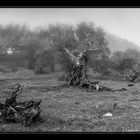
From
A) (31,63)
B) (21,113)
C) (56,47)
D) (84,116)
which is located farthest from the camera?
(31,63)

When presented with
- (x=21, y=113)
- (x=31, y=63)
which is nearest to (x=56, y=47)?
(x=31, y=63)

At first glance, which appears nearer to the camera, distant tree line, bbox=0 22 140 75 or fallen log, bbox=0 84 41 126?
fallen log, bbox=0 84 41 126

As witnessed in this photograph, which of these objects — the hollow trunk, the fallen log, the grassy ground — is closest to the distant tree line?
the hollow trunk

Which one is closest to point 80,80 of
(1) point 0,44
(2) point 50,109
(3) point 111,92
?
(3) point 111,92

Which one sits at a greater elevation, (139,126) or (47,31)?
(47,31)

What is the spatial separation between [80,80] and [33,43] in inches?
930

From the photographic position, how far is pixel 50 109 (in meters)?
19.2

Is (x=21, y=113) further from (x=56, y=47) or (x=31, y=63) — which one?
(x=31, y=63)

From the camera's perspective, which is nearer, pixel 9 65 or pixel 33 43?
pixel 9 65

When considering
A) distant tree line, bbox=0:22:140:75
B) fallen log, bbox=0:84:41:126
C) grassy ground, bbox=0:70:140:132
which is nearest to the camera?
grassy ground, bbox=0:70:140:132

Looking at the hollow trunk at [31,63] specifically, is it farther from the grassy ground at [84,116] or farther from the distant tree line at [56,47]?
the grassy ground at [84,116]

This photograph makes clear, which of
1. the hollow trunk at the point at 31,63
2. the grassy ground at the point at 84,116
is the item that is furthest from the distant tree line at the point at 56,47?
the grassy ground at the point at 84,116

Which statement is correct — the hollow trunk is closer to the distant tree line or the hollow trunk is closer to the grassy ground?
the distant tree line

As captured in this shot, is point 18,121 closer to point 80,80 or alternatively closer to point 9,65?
point 80,80
